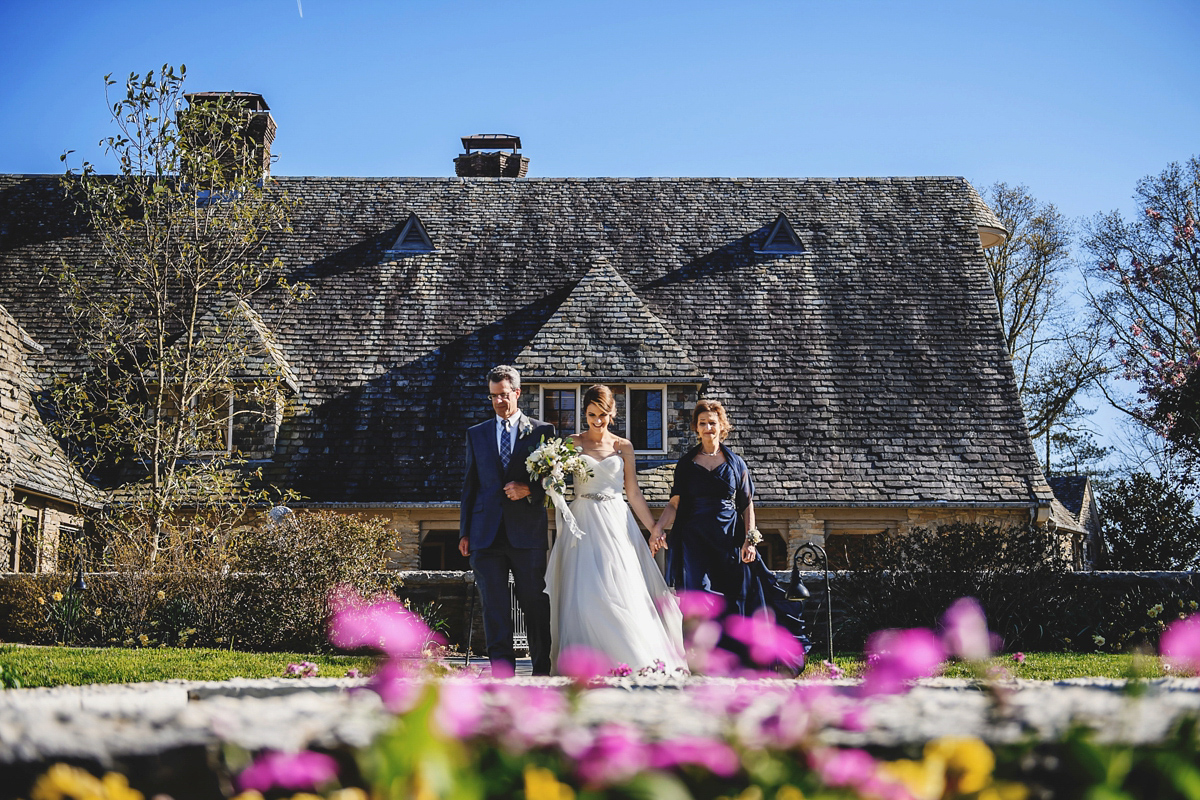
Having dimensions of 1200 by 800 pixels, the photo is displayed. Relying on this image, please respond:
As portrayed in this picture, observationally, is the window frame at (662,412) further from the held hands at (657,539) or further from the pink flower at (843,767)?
the pink flower at (843,767)

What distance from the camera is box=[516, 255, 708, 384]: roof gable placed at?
17312mm

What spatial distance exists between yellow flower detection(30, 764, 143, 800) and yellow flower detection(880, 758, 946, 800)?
148 centimetres

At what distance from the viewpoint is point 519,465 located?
769cm

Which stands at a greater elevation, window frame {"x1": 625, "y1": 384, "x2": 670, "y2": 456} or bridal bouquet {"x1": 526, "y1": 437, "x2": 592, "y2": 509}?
window frame {"x1": 625, "y1": 384, "x2": 670, "y2": 456}

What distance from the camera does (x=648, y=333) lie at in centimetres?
1797

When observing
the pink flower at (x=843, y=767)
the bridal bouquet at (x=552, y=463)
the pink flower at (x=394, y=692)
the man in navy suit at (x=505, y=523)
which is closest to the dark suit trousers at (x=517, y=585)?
the man in navy suit at (x=505, y=523)

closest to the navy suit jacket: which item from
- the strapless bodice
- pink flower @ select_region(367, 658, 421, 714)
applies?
the strapless bodice

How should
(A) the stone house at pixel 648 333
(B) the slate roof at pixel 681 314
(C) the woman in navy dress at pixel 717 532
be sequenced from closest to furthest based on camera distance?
(C) the woman in navy dress at pixel 717 532 → (A) the stone house at pixel 648 333 → (B) the slate roof at pixel 681 314

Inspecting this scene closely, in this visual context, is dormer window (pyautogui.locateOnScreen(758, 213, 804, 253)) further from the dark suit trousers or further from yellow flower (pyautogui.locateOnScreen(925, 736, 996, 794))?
yellow flower (pyautogui.locateOnScreen(925, 736, 996, 794))

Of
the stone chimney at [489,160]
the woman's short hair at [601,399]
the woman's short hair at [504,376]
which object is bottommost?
the woman's short hair at [601,399]

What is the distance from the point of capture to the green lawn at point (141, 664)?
8.36 metres

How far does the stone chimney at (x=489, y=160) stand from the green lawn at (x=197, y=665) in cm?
1630

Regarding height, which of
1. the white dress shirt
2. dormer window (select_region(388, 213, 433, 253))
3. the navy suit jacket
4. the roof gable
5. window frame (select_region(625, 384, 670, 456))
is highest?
dormer window (select_region(388, 213, 433, 253))

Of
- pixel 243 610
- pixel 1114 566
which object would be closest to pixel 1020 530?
pixel 243 610
